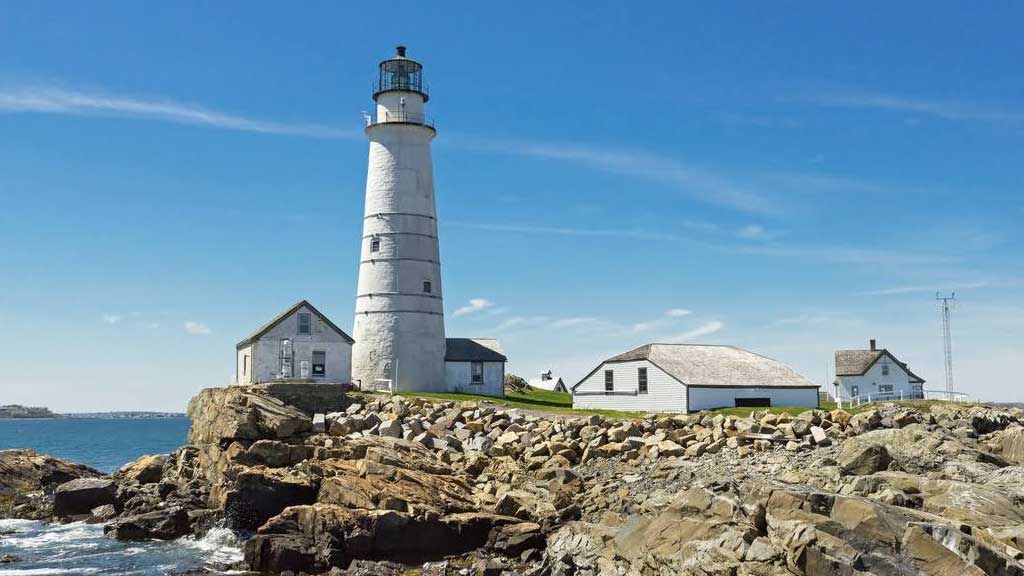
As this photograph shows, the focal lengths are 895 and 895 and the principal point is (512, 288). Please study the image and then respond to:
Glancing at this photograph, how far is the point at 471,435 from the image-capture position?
103ft

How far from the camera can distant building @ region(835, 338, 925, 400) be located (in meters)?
57.8

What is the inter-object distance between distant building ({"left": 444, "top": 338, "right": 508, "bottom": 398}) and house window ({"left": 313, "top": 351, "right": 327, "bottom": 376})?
6037mm

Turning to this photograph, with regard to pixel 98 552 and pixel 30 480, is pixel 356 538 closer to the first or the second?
pixel 98 552

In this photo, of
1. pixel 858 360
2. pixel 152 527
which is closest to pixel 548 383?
pixel 858 360

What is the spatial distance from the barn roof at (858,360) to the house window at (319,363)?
34.3m

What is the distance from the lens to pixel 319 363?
42.6 meters

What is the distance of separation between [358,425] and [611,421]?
913 centimetres

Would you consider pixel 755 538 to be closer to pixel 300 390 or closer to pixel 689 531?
pixel 689 531

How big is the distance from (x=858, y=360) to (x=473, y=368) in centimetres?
2789

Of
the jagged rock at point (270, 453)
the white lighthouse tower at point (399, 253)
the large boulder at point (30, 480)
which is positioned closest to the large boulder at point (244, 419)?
the jagged rock at point (270, 453)

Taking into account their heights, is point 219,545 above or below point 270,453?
below

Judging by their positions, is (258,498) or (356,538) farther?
(258,498)

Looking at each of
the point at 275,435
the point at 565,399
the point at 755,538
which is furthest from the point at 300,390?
the point at 755,538

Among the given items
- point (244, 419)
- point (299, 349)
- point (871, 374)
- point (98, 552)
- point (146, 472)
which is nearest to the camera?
point (98, 552)
